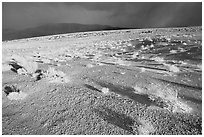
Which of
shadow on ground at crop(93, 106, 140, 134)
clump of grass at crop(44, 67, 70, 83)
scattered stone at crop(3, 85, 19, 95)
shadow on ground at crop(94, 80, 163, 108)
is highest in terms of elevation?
clump of grass at crop(44, 67, 70, 83)

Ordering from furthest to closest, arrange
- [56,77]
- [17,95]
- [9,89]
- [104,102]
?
[56,77]
[9,89]
[17,95]
[104,102]

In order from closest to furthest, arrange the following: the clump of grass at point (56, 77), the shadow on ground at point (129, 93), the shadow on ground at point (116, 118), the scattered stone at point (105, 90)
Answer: the shadow on ground at point (116, 118), the shadow on ground at point (129, 93), the scattered stone at point (105, 90), the clump of grass at point (56, 77)

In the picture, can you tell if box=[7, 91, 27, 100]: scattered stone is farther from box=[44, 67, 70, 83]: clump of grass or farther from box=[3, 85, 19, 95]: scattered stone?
box=[44, 67, 70, 83]: clump of grass

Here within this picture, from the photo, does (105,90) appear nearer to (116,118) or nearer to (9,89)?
(116,118)

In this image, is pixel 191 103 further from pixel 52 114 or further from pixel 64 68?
pixel 64 68

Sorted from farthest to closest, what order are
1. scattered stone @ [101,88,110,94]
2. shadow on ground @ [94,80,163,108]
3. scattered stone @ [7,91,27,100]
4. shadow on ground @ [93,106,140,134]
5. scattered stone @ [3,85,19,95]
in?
scattered stone @ [3,85,19,95]
scattered stone @ [101,88,110,94]
scattered stone @ [7,91,27,100]
shadow on ground @ [94,80,163,108]
shadow on ground @ [93,106,140,134]

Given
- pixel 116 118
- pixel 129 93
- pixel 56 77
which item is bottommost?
pixel 116 118

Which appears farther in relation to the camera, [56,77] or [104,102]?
[56,77]

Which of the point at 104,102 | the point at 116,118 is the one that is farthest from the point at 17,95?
the point at 116,118

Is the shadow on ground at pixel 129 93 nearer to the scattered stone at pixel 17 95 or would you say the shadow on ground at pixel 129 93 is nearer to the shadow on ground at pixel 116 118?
the shadow on ground at pixel 116 118

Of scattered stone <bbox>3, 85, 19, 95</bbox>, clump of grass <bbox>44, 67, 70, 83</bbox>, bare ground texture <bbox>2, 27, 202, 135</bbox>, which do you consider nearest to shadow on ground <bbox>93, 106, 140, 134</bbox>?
bare ground texture <bbox>2, 27, 202, 135</bbox>

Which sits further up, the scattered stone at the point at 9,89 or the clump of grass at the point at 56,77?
the clump of grass at the point at 56,77

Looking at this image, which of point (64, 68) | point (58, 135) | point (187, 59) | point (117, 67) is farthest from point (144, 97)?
point (187, 59)

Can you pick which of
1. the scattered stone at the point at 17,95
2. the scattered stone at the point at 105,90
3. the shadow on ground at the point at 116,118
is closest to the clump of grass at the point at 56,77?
the scattered stone at the point at 17,95
